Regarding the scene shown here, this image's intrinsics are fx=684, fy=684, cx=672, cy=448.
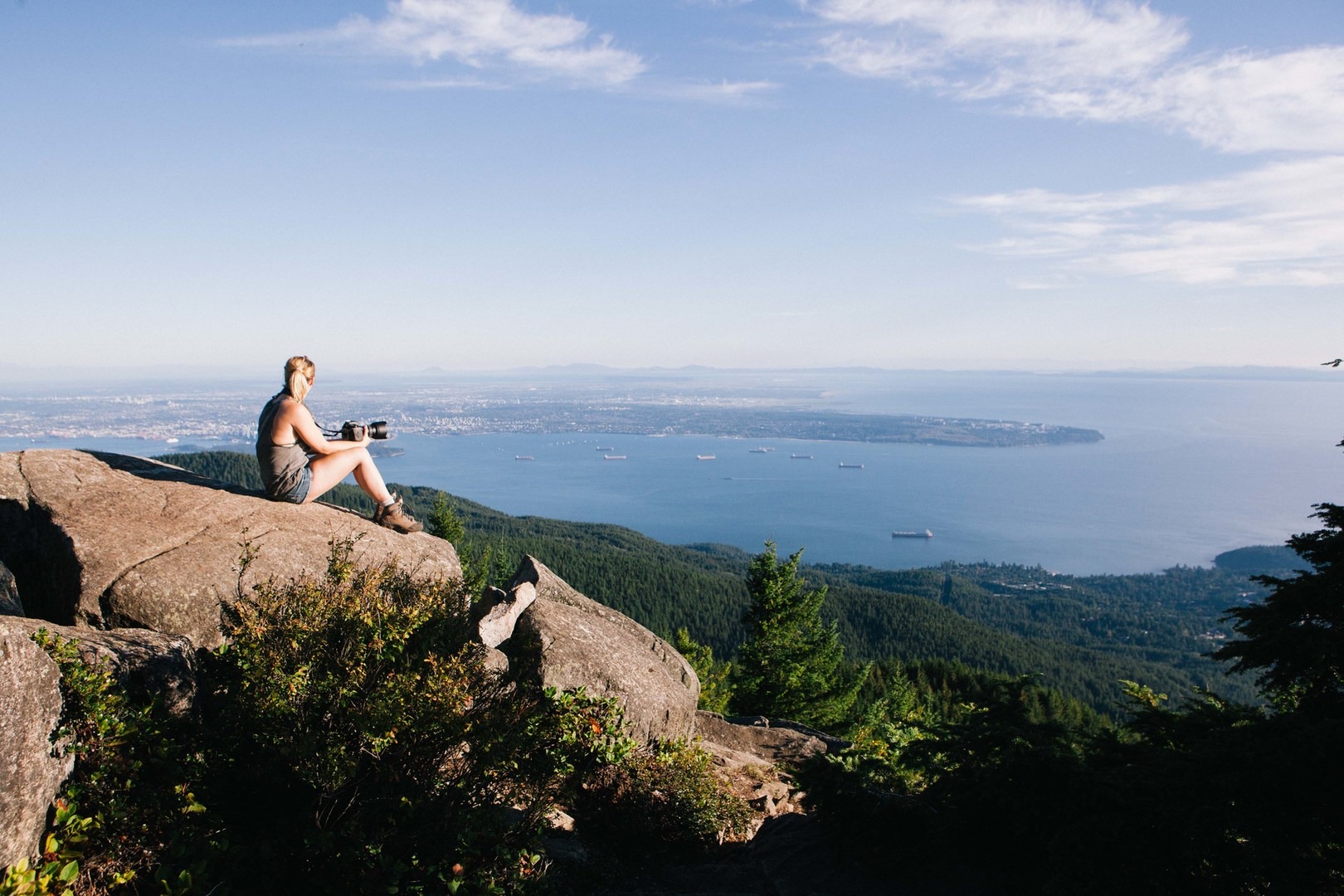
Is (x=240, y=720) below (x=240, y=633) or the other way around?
below

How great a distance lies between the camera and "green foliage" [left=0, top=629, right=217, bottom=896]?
3.51 metres

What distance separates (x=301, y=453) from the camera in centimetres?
828

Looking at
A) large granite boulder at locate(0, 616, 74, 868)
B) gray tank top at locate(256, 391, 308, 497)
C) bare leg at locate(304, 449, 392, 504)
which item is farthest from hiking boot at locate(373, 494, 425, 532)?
large granite boulder at locate(0, 616, 74, 868)

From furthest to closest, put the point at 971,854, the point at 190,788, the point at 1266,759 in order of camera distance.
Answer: the point at 971,854 < the point at 1266,759 < the point at 190,788

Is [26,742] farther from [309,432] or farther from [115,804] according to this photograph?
[309,432]

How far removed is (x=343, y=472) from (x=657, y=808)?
5.53m

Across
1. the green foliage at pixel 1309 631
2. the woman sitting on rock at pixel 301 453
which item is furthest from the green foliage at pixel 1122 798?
the woman sitting on rock at pixel 301 453

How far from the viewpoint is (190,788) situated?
4156mm

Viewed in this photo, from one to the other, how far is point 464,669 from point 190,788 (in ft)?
5.52

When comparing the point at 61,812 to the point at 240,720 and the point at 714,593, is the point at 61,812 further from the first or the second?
the point at 714,593

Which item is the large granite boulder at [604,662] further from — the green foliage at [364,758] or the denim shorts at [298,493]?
the denim shorts at [298,493]

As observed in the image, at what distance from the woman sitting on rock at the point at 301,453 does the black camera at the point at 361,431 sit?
0.07 meters

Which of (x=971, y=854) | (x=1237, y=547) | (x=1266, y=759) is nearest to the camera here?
(x=1266, y=759)

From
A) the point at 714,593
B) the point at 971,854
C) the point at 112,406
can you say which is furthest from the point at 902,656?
the point at 112,406
